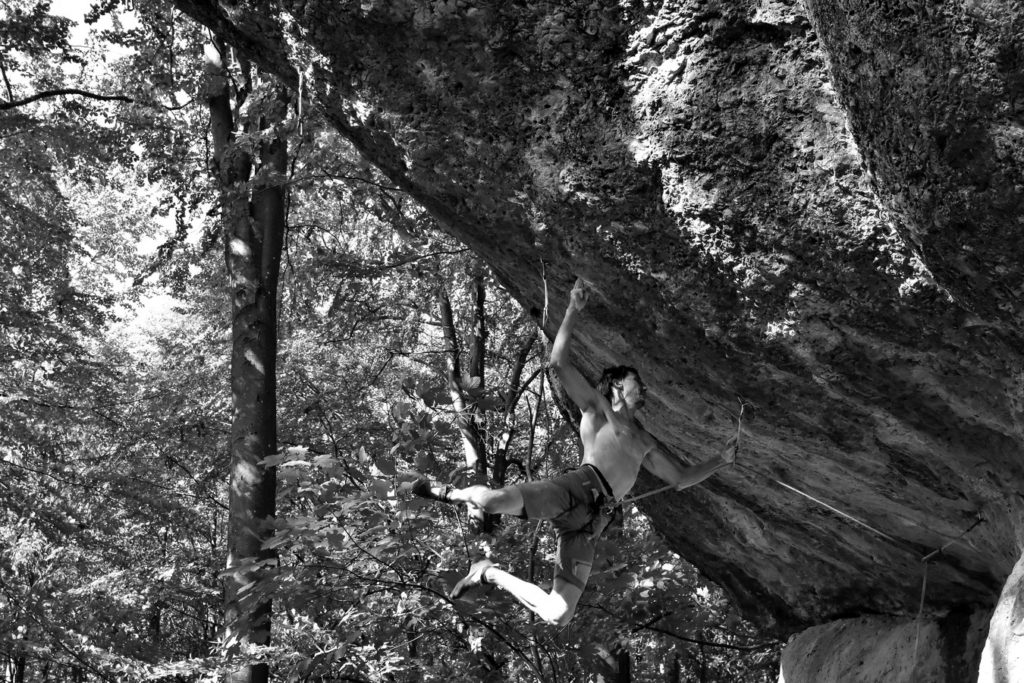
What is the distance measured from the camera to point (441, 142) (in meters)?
4.46

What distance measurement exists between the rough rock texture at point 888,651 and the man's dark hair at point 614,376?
2969mm

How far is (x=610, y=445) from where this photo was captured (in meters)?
4.78

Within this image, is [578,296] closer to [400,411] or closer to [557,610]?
[557,610]

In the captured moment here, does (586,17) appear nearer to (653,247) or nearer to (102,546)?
(653,247)

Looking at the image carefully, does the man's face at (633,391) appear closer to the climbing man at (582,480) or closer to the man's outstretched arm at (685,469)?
the climbing man at (582,480)

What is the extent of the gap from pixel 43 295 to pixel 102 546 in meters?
4.28

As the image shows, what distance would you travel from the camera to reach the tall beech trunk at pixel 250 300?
827 cm

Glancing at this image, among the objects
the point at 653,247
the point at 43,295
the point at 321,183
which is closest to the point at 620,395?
the point at 653,247

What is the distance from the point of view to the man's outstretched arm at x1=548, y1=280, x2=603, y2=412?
440 centimetres

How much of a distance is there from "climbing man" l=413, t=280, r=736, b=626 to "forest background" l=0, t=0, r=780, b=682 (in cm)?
108

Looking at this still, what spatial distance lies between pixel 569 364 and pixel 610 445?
1.83 ft

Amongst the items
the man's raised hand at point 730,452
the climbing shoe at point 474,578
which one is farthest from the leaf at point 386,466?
the man's raised hand at point 730,452

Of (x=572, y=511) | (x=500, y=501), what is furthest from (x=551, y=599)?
(x=500, y=501)

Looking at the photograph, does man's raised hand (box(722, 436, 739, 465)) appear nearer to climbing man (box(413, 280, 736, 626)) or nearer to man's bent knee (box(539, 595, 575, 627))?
climbing man (box(413, 280, 736, 626))
